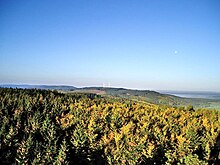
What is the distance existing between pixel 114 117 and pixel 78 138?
48036 mm

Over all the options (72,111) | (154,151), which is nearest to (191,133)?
(154,151)

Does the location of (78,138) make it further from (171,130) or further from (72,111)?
(72,111)

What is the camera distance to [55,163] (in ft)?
156

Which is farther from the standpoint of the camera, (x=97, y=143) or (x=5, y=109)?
(x=5, y=109)

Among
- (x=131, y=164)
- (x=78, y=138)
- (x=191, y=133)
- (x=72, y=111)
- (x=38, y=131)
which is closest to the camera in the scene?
(x=131, y=164)

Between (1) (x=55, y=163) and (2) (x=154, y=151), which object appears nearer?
(1) (x=55, y=163)

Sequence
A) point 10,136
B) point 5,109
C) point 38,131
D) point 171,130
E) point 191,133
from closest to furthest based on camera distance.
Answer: point 10,136
point 191,133
point 38,131
point 171,130
point 5,109

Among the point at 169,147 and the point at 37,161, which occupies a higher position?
the point at 37,161

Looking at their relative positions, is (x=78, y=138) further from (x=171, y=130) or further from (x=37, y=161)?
(x=171, y=130)

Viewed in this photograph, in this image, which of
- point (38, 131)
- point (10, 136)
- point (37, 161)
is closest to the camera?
point (37, 161)

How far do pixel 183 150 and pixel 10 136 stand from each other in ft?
159

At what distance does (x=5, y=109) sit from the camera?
121m

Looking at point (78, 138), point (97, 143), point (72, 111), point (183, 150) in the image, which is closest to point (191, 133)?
point (183, 150)

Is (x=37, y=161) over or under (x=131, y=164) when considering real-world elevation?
over
